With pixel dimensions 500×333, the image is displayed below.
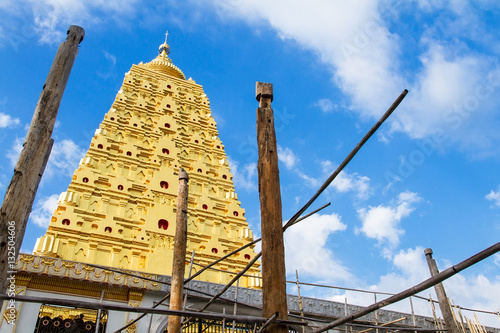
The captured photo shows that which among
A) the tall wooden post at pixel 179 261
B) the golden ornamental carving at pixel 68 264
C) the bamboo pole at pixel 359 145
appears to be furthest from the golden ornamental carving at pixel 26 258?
the bamboo pole at pixel 359 145

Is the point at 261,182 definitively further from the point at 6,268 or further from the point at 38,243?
the point at 38,243

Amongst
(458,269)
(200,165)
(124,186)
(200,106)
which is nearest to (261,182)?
(458,269)

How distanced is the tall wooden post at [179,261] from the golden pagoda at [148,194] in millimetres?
5084

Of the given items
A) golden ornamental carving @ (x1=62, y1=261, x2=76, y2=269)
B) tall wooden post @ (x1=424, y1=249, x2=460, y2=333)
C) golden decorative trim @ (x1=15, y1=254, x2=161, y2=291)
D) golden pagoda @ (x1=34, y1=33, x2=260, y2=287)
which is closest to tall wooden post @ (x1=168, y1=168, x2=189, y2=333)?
golden decorative trim @ (x1=15, y1=254, x2=161, y2=291)

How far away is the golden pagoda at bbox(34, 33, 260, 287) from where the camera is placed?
1497 cm

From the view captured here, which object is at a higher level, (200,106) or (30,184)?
(200,106)

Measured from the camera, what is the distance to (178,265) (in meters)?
7.48

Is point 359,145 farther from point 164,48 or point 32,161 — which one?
point 164,48

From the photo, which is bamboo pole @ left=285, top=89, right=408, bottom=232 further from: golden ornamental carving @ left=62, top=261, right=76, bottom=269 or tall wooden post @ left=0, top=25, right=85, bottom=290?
golden ornamental carving @ left=62, top=261, right=76, bottom=269

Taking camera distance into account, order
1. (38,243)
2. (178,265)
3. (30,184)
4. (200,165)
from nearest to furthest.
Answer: (30,184)
(178,265)
(38,243)
(200,165)

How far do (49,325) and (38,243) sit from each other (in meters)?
3.57

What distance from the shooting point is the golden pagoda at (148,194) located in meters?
15.0

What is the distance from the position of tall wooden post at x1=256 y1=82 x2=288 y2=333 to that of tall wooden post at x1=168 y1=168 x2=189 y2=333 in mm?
3147

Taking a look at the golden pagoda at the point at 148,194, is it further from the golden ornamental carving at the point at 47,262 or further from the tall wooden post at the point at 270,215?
the tall wooden post at the point at 270,215
